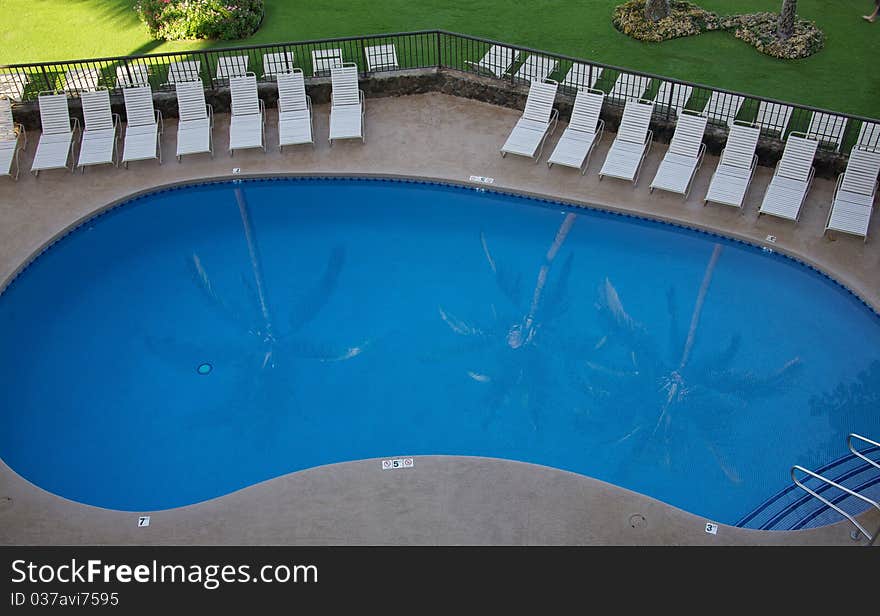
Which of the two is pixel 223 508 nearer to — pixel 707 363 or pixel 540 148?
pixel 707 363

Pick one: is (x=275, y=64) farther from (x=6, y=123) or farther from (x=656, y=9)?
(x=656, y=9)

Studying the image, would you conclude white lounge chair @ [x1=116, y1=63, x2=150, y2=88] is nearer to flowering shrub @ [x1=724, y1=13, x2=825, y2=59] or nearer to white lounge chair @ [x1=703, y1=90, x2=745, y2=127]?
white lounge chair @ [x1=703, y1=90, x2=745, y2=127]

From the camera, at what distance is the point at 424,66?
17312mm

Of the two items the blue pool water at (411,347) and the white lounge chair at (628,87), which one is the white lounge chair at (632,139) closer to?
the white lounge chair at (628,87)

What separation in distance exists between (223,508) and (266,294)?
179 inches

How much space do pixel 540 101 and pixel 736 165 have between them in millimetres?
3902

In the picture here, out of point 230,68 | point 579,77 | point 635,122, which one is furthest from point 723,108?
point 230,68

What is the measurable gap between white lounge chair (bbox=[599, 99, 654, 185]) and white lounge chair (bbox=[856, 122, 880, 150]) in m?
3.53

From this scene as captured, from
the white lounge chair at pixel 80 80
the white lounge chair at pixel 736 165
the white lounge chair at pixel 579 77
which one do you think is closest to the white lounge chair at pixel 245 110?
the white lounge chair at pixel 80 80

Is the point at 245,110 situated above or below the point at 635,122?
below

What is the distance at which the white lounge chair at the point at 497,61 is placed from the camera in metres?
17.0
